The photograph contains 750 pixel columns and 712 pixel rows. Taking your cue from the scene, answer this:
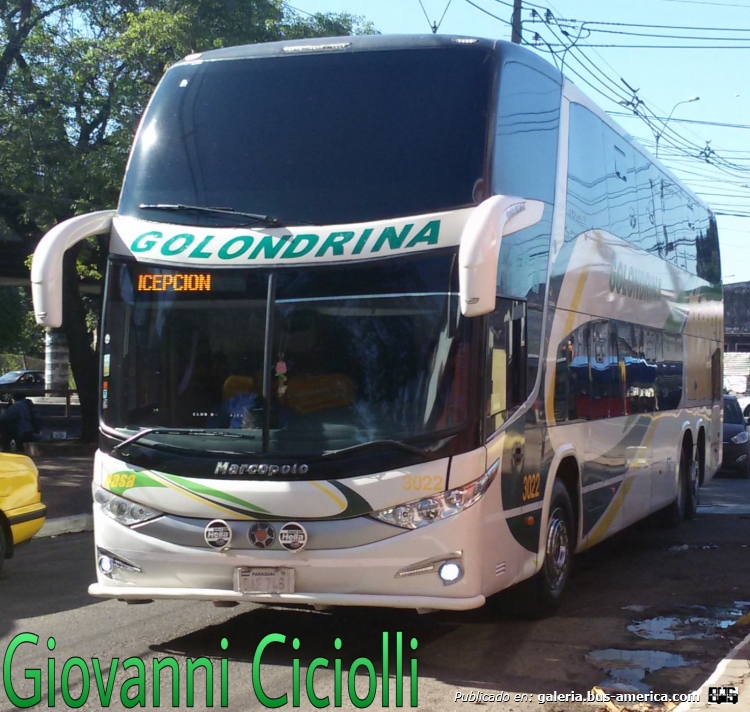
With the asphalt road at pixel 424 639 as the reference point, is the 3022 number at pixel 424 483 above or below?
above

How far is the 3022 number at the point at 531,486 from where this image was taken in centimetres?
767

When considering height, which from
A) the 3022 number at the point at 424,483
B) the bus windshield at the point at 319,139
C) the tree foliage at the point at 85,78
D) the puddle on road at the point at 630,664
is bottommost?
the puddle on road at the point at 630,664

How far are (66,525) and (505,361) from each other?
8617 millimetres

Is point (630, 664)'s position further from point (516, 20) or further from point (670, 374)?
point (516, 20)

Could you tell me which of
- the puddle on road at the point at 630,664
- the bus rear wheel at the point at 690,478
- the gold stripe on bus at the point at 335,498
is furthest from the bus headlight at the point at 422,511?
the bus rear wheel at the point at 690,478

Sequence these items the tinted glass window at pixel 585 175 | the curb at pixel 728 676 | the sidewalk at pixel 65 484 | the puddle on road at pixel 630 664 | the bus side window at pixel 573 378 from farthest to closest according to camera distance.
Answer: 1. the sidewalk at pixel 65 484
2. the tinted glass window at pixel 585 175
3. the bus side window at pixel 573 378
4. the puddle on road at pixel 630 664
5. the curb at pixel 728 676

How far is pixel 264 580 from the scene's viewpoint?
22.0ft

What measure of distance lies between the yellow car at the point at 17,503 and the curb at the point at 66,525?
3198 millimetres

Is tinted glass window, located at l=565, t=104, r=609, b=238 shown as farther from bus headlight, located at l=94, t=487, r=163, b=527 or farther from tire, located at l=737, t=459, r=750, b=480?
tire, located at l=737, t=459, r=750, b=480

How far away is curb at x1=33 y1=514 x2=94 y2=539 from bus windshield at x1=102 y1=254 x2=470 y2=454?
7.15 metres

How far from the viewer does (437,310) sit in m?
6.82

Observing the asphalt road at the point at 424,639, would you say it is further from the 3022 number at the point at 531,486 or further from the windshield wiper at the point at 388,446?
the windshield wiper at the point at 388,446

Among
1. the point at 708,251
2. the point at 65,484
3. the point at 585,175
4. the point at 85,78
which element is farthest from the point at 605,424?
the point at 85,78

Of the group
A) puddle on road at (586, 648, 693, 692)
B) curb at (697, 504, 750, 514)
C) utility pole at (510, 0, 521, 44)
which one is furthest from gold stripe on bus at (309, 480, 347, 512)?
utility pole at (510, 0, 521, 44)
